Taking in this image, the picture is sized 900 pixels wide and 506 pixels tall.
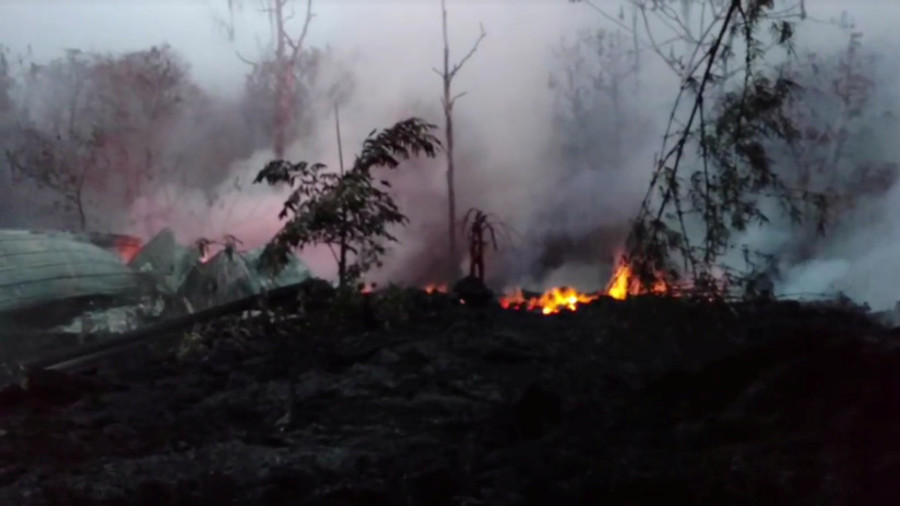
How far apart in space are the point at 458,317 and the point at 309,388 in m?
1.88

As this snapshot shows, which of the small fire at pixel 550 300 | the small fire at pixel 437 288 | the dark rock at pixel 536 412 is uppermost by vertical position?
the small fire at pixel 437 288

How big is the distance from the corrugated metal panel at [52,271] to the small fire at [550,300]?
11.7 feet

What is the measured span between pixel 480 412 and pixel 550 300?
11.8 feet

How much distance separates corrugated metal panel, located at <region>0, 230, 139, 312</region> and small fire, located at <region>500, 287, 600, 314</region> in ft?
11.7

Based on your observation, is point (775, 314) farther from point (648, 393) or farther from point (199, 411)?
point (199, 411)

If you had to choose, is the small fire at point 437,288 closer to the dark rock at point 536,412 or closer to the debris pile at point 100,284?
the debris pile at point 100,284

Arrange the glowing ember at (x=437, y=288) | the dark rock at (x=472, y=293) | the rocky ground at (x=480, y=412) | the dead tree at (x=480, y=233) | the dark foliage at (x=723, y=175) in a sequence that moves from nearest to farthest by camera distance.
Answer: the rocky ground at (x=480, y=412) < the dark foliage at (x=723, y=175) < the dark rock at (x=472, y=293) < the dead tree at (x=480, y=233) < the glowing ember at (x=437, y=288)

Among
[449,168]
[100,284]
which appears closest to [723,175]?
[449,168]

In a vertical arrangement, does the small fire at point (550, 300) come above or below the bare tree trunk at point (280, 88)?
below

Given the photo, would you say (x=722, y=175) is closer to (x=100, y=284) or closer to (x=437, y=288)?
(x=437, y=288)

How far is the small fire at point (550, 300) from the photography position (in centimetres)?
995

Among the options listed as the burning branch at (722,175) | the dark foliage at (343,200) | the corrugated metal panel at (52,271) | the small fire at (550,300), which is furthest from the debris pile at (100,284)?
the burning branch at (722,175)

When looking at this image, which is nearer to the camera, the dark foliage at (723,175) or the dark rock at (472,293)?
the dark foliage at (723,175)

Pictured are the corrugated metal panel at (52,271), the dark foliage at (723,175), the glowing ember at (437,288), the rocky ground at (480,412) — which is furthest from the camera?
the glowing ember at (437,288)
